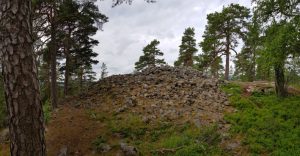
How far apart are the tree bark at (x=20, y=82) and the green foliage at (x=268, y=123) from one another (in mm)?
10504

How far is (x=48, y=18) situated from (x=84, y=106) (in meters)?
5.97

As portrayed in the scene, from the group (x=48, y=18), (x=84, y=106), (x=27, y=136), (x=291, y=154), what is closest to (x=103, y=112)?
(x=84, y=106)

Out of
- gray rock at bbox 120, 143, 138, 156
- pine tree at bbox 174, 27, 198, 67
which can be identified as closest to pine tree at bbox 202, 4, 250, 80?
pine tree at bbox 174, 27, 198, 67

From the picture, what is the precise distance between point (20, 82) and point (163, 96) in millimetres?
15979

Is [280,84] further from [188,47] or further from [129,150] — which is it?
[188,47]

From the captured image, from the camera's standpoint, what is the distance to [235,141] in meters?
13.1

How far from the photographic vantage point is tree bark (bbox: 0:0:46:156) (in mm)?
3385

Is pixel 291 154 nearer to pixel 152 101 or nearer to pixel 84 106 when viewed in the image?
pixel 152 101

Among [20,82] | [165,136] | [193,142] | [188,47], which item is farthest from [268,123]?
[188,47]

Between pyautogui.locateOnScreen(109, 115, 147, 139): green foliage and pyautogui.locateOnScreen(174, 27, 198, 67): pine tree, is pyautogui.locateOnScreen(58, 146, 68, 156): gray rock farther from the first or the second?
pyautogui.locateOnScreen(174, 27, 198, 67): pine tree

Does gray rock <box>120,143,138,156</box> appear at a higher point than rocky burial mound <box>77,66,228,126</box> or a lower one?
lower

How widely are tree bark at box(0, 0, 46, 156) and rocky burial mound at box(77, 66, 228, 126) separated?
39.8ft

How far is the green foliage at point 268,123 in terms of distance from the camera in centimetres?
1226

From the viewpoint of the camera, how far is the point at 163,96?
63.0 feet
